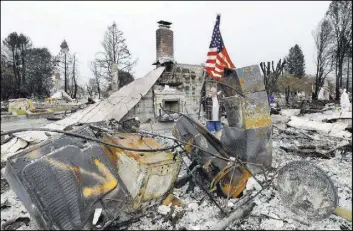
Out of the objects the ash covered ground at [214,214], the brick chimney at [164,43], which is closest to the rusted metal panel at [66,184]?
the ash covered ground at [214,214]

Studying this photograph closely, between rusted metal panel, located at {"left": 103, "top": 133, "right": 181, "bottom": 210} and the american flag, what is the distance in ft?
13.0

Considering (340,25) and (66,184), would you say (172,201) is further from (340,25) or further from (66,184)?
(340,25)

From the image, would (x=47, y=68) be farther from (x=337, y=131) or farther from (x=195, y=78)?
(x=337, y=131)

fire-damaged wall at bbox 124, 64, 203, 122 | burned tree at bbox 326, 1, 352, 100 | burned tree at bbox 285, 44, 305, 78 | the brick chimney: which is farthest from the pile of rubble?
burned tree at bbox 285, 44, 305, 78

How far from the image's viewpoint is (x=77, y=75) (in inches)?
1644

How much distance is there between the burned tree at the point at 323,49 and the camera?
3011cm

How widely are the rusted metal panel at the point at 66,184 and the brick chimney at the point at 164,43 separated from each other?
8.61m

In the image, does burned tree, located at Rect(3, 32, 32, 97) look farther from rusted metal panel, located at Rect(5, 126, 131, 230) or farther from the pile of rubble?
rusted metal panel, located at Rect(5, 126, 131, 230)

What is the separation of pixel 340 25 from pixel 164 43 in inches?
1113

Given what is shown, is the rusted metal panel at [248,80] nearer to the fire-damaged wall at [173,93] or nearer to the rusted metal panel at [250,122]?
the rusted metal panel at [250,122]

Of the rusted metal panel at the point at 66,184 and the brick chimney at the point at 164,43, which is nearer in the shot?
the rusted metal panel at the point at 66,184

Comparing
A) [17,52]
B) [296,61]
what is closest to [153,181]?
[17,52]

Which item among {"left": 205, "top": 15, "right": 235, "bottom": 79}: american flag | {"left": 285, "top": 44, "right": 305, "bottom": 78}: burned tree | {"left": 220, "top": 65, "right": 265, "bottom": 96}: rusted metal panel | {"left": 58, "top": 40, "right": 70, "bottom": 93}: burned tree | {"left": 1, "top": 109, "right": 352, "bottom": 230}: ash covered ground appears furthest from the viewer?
{"left": 285, "top": 44, "right": 305, "bottom": 78}: burned tree

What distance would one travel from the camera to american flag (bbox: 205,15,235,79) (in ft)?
22.9
